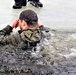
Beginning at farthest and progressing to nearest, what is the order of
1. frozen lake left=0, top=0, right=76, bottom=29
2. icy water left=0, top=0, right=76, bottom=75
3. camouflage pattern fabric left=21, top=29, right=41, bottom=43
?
1. frozen lake left=0, top=0, right=76, bottom=29
2. camouflage pattern fabric left=21, top=29, right=41, bottom=43
3. icy water left=0, top=0, right=76, bottom=75

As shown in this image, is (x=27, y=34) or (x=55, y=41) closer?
(x=27, y=34)

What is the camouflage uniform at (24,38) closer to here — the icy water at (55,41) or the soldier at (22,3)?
the icy water at (55,41)

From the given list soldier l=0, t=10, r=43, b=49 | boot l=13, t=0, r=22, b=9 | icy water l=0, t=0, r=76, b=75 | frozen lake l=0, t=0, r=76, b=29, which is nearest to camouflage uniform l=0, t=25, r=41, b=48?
soldier l=0, t=10, r=43, b=49

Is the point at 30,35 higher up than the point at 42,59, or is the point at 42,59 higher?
the point at 30,35

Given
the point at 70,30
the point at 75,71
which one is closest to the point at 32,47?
the point at 75,71

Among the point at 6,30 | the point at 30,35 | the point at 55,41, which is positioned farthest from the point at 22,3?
the point at 30,35

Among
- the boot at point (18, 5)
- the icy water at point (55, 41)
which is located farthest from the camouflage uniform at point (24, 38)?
the boot at point (18, 5)

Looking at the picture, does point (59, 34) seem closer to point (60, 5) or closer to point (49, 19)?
point (49, 19)

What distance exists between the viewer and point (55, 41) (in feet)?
17.8

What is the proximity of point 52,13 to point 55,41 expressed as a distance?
315 cm

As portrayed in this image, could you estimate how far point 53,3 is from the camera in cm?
977

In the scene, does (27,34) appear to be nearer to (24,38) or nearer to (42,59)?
(24,38)

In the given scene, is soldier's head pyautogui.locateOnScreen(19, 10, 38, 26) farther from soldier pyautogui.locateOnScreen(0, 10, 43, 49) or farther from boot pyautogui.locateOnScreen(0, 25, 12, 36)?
boot pyautogui.locateOnScreen(0, 25, 12, 36)

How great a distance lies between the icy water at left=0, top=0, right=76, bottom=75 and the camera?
438 centimetres
